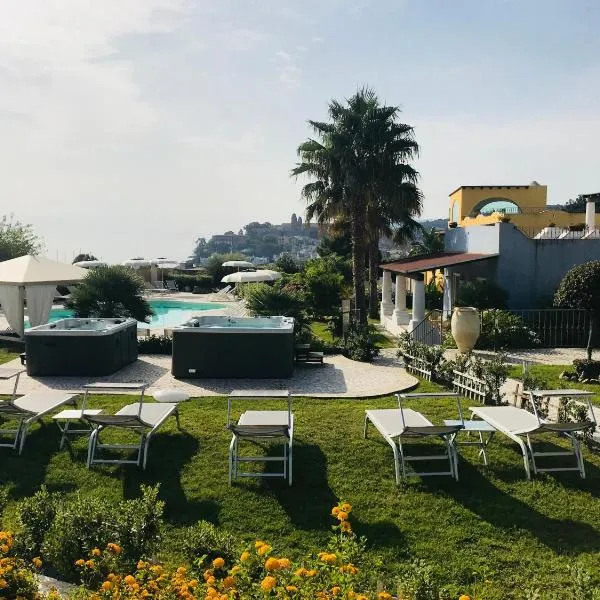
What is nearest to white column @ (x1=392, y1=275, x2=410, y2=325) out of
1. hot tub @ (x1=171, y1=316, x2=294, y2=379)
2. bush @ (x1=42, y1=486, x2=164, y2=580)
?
hot tub @ (x1=171, y1=316, x2=294, y2=379)

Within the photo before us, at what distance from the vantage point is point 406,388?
11.9 metres

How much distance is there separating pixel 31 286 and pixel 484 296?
1450 cm

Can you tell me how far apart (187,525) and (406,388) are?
262 inches

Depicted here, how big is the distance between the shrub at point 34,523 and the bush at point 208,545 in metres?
1.28

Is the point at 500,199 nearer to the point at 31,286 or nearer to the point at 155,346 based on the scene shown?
the point at 155,346

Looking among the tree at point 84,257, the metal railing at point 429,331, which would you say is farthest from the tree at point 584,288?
the tree at point 84,257

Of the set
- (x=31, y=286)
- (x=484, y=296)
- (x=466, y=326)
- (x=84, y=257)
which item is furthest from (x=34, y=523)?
(x=84, y=257)

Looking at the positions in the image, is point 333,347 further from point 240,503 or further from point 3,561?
point 3,561

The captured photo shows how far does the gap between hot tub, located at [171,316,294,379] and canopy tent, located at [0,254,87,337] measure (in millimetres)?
7435

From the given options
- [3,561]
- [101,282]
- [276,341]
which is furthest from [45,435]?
[101,282]

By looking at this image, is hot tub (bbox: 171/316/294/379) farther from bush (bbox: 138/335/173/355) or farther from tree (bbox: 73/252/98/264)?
tree (bbox: 73/252/98/264)

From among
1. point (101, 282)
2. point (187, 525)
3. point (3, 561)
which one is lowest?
point (187, 525)

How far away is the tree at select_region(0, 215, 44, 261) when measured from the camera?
1465 inches

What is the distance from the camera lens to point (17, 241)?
3944 centimetres
